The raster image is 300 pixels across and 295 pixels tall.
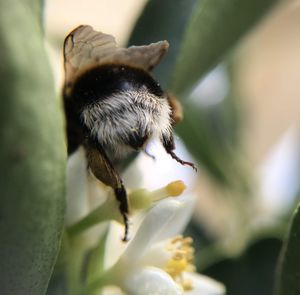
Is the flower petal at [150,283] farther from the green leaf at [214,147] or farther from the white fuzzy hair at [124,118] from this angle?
the green leaf at [214,147]

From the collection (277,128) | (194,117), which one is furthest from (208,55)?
(277,128)

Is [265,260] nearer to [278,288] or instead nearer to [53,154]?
[278,288]

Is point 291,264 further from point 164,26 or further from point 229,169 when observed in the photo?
point 229,169

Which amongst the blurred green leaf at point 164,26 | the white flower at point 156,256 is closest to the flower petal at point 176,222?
the white flower at point 156,256

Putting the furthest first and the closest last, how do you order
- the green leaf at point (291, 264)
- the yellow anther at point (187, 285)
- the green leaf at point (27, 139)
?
the yellow anther at point (187, 285), the green leaf at point (291, 264), the green leaf at point (27, 139)

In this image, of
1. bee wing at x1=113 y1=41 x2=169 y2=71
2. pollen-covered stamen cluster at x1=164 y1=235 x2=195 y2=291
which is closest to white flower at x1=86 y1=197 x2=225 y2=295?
→ pollen-covered stamen cluster at x1=164 y1=235 x2=195 y2=291

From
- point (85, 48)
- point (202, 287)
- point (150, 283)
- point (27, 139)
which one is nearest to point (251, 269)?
point (202, 287)
